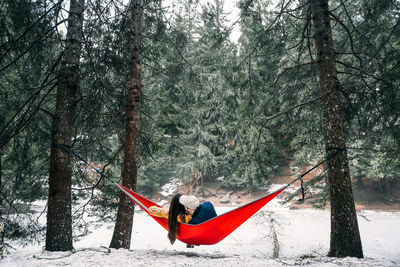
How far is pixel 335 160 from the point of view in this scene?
9.50 ft

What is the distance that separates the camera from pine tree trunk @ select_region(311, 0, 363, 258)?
2738 millimetres

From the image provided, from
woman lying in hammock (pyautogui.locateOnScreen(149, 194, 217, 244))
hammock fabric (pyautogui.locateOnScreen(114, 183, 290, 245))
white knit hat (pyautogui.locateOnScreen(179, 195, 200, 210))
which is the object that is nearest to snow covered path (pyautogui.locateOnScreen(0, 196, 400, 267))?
hammock fabric (pyautogui.locateOnScreen(114, 183, 290, 245))

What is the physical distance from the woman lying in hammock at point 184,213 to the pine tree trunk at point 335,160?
146cm

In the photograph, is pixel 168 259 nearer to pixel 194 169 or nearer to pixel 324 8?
pixel 324 8

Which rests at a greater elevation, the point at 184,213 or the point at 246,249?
the point at 184,213

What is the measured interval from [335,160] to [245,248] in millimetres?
3976

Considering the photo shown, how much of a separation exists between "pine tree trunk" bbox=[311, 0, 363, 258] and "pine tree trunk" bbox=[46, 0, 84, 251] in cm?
306

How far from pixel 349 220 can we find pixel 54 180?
3.42 m

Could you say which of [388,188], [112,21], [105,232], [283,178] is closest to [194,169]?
[283,178]

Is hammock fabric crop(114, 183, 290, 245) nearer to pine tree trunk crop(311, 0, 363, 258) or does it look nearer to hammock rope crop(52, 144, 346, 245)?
hammock rope crop(52, 144, 346, 245)

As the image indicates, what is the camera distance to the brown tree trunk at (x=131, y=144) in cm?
309

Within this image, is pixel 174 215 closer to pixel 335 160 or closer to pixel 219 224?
pixel 219 224

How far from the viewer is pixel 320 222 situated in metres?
8.41

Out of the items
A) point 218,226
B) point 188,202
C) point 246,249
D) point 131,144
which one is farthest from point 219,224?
point 246,249
